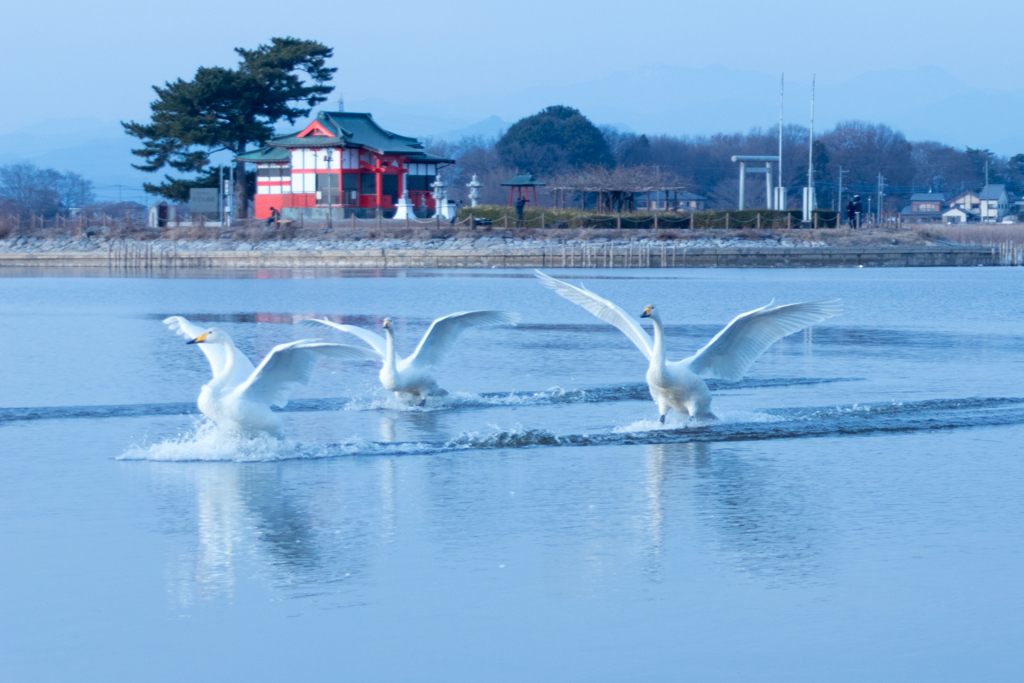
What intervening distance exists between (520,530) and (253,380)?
2.61 metres

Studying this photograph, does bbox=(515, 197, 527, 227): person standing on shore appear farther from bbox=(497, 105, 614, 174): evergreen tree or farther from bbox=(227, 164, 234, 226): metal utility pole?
bbox=(497, 105, 614, 174): evergreen tree

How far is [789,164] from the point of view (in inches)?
4409

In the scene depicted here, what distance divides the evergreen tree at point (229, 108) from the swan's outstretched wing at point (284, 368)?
4379cm

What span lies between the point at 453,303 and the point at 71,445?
1820 cm

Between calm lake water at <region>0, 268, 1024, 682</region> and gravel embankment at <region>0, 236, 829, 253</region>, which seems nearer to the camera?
calm lake water at <region>0, 268, 1024, 682</region>

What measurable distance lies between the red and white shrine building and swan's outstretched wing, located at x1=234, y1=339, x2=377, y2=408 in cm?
4303

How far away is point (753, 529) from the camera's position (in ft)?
23.3

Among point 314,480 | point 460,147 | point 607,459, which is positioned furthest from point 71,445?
point 460,147

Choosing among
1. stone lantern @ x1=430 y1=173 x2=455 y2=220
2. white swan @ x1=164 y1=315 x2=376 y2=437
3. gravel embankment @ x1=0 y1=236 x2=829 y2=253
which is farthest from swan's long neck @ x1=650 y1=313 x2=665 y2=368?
stone lantern @ x1=430 y1=173 x2=455 y2=220

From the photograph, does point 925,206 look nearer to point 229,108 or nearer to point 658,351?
point 229,108

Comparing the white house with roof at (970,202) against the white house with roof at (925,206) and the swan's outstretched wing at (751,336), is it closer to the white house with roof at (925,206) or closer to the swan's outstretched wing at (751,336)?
the white house with roof at (925,206)

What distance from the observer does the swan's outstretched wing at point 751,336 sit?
408 inches

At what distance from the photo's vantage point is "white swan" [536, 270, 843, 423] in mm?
10203

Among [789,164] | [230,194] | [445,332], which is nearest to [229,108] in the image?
[230,194]
